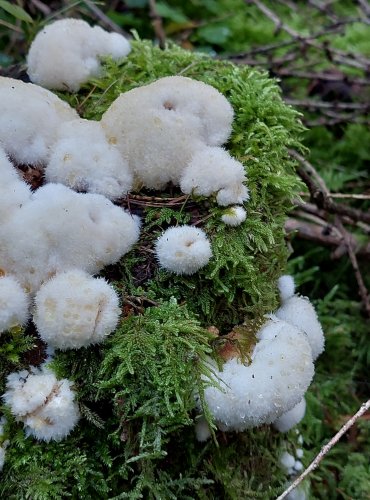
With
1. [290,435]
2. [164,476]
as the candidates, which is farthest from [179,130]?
[290,435]

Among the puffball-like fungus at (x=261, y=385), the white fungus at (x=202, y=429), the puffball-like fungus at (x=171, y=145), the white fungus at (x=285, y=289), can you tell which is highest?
the puffball-like fungus at (x=171, y=145)

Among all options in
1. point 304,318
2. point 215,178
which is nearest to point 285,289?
point 304,318

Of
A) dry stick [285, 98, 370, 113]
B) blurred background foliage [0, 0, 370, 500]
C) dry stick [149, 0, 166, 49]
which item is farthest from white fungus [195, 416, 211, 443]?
dry stick [149, 0, 166, 49]

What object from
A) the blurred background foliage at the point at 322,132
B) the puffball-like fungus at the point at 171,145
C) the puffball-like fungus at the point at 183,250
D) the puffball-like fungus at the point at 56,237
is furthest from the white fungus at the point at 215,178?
the blurred background foliage at the point at 322,132

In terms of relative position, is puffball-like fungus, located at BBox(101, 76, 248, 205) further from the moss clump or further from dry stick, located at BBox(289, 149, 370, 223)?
dry stick, located at BBox(289, 149, 370, 223)

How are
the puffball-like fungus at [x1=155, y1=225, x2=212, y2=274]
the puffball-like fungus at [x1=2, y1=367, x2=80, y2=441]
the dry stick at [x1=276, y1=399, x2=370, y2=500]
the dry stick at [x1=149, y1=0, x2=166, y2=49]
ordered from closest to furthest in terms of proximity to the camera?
the puffball-like fungus at [x1=2, y1=367, x2=80, y2=441]
the dry stick at [x1=276, y1=399, x2=370, y2=500]
the puffball-like fungus at [x1=155, y1=225, x2=212, y2=274]
the dry stick at [x1=149, y1=0, x2=166, y2=49]

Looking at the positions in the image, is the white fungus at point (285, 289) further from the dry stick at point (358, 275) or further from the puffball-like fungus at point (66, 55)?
the puffball-like fungus at point (66, 55)

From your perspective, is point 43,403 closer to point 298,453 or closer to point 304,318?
point 304,318
